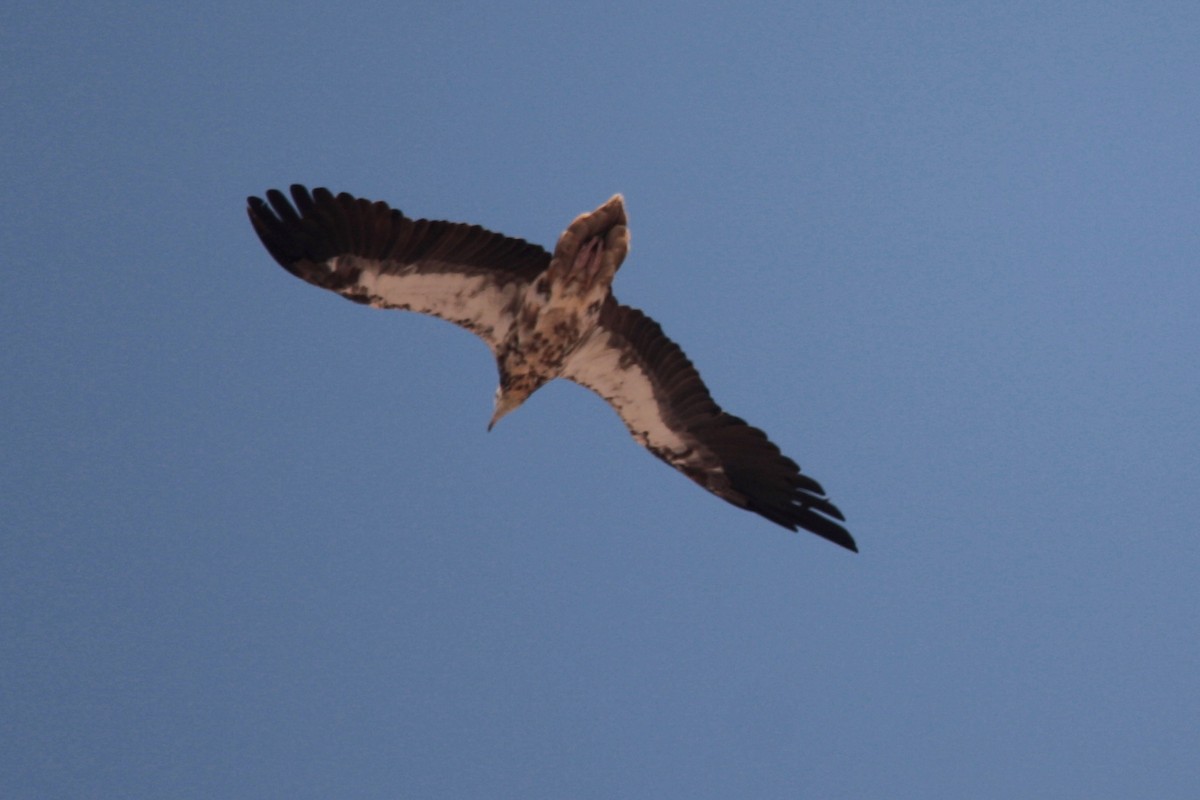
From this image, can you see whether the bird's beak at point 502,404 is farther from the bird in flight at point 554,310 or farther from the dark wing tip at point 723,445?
the dark wing tip at point 723,445

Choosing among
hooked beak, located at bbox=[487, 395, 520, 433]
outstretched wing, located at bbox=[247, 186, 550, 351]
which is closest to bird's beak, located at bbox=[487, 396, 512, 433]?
hooked beak, located at bbox=[487, 395, 520, 433]

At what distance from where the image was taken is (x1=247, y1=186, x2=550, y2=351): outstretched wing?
13.3m

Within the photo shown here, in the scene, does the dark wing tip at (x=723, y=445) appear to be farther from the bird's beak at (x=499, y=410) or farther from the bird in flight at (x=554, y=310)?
the bird's beak at (x=499, y=410)

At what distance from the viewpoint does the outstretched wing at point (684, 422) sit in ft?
49.9

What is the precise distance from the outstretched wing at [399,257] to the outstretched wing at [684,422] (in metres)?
1.20

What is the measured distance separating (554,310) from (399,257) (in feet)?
5.18

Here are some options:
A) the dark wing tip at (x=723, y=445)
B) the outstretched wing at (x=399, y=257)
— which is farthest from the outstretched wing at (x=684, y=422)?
the outstretched wing at (x=399, y=257)

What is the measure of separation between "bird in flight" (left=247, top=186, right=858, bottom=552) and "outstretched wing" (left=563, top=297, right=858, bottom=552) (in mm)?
12

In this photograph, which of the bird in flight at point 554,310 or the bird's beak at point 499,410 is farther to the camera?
the bird's beak at point 499,410

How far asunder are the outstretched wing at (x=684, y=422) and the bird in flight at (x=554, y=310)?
0.5 inches

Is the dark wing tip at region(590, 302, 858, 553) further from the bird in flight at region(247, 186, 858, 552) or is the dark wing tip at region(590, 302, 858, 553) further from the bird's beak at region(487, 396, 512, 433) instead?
the bird's beak at region(487, 396, 512, 433)

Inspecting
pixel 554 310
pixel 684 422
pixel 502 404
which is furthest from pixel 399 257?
pixel 684 422

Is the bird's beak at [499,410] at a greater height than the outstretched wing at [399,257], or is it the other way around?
the outstretched wing at [399,257]

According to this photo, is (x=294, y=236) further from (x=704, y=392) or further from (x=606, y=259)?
(x=704, y=392)
